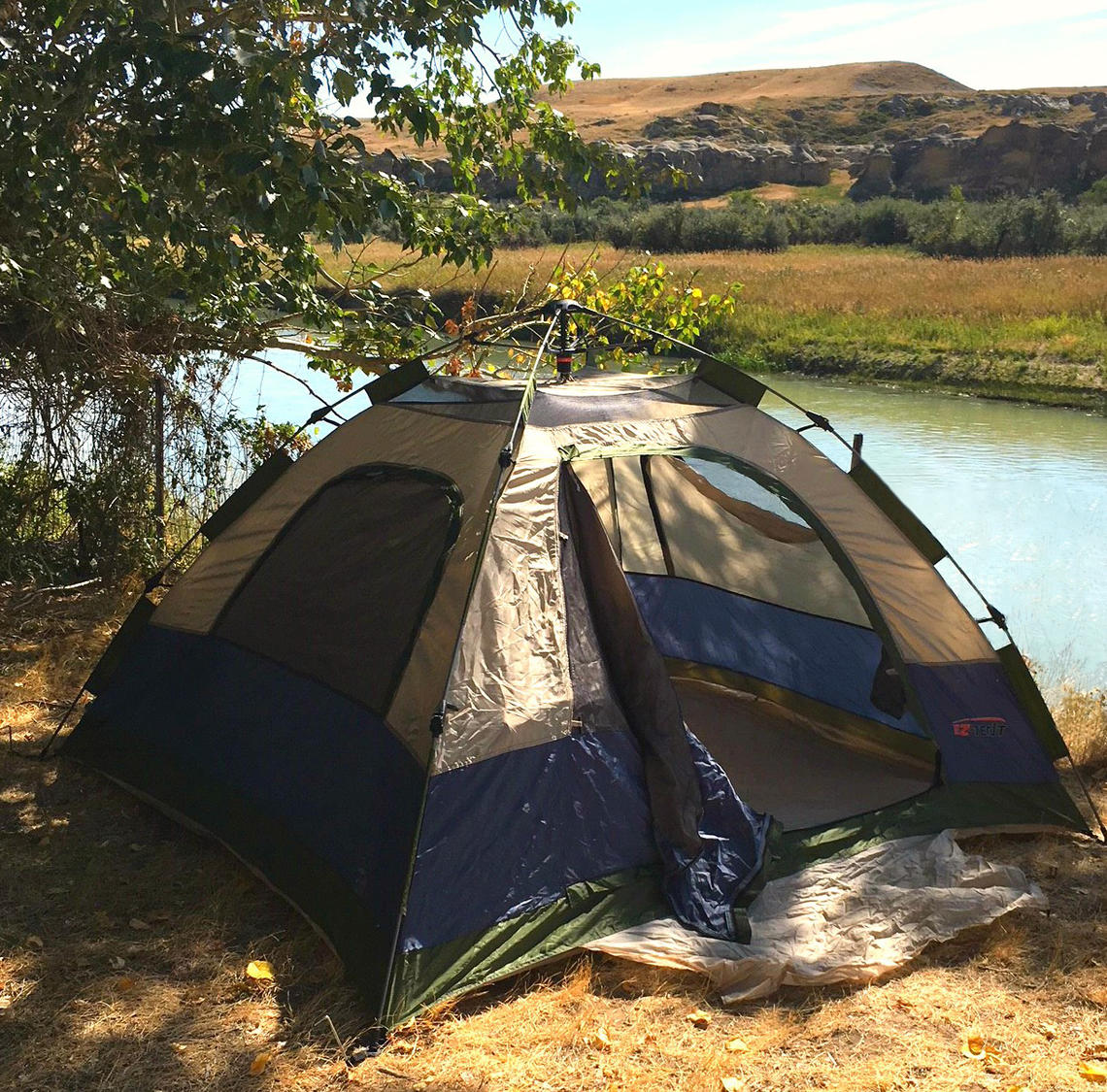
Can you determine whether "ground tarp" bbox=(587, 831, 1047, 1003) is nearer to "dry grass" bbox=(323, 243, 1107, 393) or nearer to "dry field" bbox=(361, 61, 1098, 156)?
"dry grass" bbox=(323, 243, 1107, 393)

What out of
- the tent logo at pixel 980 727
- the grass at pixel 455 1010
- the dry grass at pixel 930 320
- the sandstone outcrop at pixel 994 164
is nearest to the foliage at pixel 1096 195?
the sandstone outcrop at pixel 994 164

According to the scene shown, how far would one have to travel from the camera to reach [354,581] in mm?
4156

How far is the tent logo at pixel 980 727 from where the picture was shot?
4.37 meters

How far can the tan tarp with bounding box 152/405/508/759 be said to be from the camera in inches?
144

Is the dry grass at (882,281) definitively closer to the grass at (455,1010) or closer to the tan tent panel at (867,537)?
the tan tent panel at (867,537)

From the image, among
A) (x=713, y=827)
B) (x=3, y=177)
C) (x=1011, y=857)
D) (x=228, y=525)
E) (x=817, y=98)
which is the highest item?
(x=817, y=98)

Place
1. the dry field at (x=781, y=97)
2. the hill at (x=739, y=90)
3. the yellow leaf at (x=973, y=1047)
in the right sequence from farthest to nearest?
→ the hill at (x=739, y=90)
the dry field at (x=781, y=97)
the yellow leaf at (x=973, y=1047)

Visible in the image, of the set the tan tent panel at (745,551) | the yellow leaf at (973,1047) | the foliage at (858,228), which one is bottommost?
the yellow leaf at (973,1047)

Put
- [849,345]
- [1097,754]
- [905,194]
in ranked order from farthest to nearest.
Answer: [905,194], [849,345], [1097,754]

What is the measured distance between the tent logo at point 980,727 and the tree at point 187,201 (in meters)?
2.78

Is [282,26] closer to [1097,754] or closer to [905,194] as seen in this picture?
[1097,754]

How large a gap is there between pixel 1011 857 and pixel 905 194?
194ft

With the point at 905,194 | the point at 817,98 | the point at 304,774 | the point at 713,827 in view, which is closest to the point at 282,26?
the point at 304,774

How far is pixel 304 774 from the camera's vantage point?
3.89 meters
